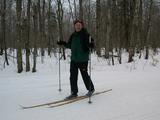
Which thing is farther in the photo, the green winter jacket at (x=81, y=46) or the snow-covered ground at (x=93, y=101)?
the green winter jacket at (x=81, y=46)

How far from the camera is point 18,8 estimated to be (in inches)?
488

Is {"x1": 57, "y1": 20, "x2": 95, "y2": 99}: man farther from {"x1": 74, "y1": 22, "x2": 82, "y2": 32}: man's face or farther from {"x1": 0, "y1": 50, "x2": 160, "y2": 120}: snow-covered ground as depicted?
{"x1": 0, "y1": 50, "x2": 160, "y2": 120}: snow-covered ground

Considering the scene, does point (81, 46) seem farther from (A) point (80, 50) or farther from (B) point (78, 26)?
(B) point (78, 26)

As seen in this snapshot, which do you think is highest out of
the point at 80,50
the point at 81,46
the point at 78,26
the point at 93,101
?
the point at 78,26

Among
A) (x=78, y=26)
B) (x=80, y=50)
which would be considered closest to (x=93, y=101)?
(x=80, y=50)

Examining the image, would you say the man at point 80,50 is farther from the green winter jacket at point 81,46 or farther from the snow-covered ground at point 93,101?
the snow-covered ground at point 93,101

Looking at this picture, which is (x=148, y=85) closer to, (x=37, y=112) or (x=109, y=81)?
(x=109, y=81)

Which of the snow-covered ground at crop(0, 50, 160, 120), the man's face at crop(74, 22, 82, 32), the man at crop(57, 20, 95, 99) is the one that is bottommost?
the snow-covered ground at crop(0, 50, 160, 120)

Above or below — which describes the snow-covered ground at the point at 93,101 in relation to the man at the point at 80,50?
below

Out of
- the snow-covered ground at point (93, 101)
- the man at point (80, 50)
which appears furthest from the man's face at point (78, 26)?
the snow-covered ground at point (93, 101)

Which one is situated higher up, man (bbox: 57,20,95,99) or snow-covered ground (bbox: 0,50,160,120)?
man (bbox: 57,20,95,99)

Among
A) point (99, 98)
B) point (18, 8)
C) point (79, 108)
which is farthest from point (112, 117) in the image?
point (18, 8)

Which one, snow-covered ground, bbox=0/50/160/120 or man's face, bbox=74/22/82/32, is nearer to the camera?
snow-covered ground, bbox=0/50/160/120

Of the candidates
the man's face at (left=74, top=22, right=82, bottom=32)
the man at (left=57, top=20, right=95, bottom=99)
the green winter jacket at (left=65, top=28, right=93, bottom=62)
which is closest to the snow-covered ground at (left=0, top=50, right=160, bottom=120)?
the man at (left=57, top=20, right=95, bottom=99)
